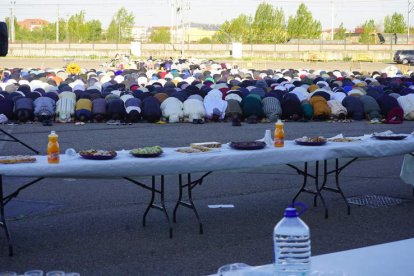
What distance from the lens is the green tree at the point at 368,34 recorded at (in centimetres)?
11400

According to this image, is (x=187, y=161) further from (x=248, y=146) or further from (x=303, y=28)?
(x=303, y=28)

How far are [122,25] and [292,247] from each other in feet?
450

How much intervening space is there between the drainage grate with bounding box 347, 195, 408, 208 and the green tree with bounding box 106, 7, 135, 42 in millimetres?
125179

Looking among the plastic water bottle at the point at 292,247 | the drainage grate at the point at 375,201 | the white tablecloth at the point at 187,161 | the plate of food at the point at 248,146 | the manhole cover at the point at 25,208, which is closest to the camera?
the plastic water bottle at the point at 292,247

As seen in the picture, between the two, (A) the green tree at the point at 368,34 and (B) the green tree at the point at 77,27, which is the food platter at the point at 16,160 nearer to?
(A) the green tree at the point at 368,34

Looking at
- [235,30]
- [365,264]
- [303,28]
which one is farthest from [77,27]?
[365,264]

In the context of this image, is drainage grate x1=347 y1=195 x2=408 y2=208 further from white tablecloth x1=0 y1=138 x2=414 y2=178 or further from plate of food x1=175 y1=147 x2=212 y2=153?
plate of food x1=175 y1=147 x2=212 y2=153

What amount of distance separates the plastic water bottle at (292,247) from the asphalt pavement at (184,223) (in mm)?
3382

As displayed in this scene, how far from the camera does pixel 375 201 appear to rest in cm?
1012

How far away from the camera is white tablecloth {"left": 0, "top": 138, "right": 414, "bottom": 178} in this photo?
7354 mm

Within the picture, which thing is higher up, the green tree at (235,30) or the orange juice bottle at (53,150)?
the green tree at (235,30)

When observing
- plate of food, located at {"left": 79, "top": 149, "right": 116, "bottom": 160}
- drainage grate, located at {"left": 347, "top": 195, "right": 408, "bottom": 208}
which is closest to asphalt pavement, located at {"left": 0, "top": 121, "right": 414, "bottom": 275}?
drainage grate, located at {"left": 347, "top": 195, "right": 408, "bottom": 208}

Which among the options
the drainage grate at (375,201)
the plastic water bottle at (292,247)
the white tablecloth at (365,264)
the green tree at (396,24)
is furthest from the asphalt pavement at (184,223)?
the green tree at (396,24)

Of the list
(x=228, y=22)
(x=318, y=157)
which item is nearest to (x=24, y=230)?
(x=318, y=157)
